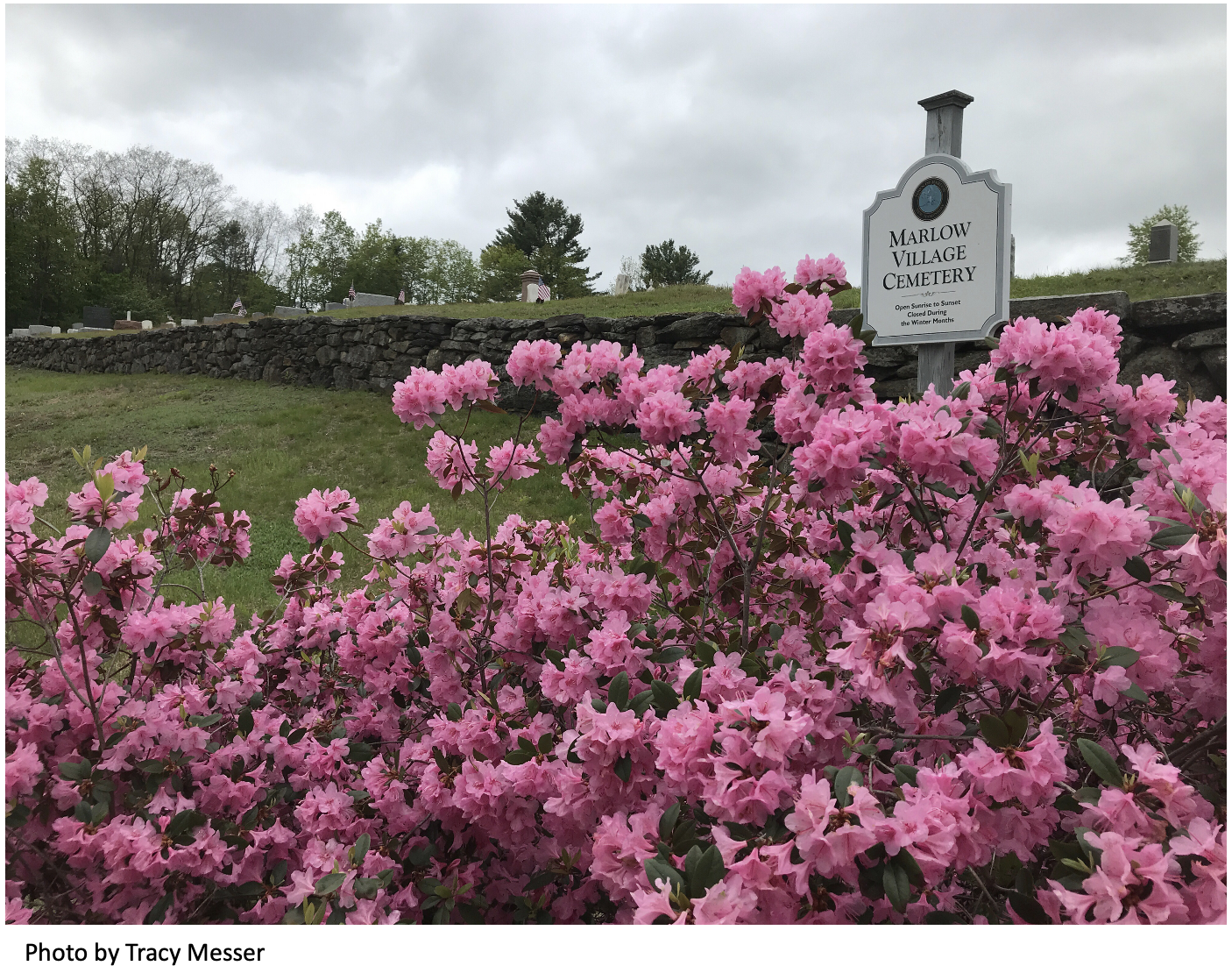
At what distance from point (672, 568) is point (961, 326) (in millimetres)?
2802

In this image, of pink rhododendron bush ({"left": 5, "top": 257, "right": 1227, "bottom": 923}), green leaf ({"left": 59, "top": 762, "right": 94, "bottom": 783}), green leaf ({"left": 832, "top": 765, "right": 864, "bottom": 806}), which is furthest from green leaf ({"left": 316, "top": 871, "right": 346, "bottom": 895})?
green leaf ({"left": 832, "top": 765, "right": 864, "bottom": 806})

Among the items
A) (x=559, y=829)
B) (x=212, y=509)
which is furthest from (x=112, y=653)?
(x=559, y=829)

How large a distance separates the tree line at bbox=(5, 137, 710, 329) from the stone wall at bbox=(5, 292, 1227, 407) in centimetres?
1348

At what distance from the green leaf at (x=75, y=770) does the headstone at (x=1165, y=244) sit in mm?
10783

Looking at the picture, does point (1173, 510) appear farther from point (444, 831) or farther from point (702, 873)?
point (444, 831)

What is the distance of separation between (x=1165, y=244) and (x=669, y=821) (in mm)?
10445

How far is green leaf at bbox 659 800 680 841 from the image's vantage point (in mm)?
1223

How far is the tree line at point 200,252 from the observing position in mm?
29984

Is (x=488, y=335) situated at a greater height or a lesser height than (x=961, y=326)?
greater

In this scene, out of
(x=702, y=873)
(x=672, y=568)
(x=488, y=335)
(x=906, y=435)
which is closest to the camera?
(x=702, y=873)

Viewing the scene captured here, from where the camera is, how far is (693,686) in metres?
1.36

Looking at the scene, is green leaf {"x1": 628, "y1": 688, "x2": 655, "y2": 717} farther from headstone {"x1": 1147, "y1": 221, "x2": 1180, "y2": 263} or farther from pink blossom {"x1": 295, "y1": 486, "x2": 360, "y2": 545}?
headstone {"x1": 1147, "y1": 221, "x2": 1180, "y2": 263}

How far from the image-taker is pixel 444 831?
1.76 m

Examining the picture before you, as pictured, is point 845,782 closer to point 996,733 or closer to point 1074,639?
point 996,733
